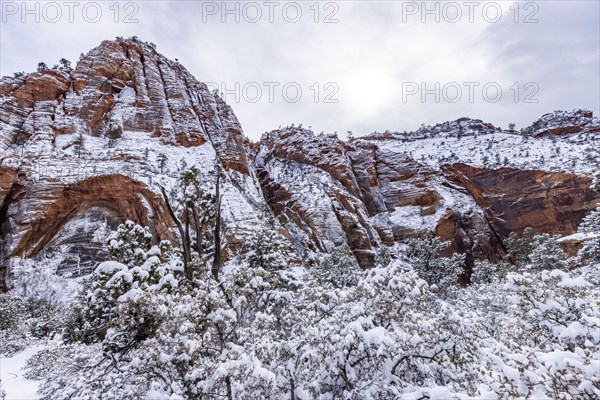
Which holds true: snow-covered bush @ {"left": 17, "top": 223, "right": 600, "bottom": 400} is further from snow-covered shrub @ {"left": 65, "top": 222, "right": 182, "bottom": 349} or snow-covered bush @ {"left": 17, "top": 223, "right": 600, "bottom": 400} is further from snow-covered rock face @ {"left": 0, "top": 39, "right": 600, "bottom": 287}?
snow-covered rock face @ {"left": 0, "top": 39, "right": 600, "bottom": 287}

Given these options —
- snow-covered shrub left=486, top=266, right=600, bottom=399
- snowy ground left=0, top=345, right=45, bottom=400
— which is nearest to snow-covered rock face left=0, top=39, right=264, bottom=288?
snowy ground left=0, top=345, right=45, bottom=400

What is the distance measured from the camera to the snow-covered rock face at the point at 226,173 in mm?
40406

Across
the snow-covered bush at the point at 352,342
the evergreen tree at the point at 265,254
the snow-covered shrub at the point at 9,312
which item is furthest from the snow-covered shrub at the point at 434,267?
the snow-covered shrub at the point at 9,312

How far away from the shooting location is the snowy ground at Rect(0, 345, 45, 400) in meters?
12.3

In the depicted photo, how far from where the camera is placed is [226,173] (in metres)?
52.2

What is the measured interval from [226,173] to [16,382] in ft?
130

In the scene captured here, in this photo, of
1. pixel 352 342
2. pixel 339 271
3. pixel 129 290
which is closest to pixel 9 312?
pixel 339 271

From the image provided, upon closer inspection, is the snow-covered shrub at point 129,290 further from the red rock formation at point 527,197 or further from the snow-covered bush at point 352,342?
the red rock formation at point 527,197

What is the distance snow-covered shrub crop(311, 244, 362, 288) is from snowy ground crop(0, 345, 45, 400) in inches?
707

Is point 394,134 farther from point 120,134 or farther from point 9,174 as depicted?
point 9,174

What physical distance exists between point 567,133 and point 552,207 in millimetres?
30718

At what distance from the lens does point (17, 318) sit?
92.9 ft

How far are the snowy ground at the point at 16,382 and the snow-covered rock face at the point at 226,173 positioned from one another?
743 inches

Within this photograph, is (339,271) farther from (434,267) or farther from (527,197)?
(527,197)
